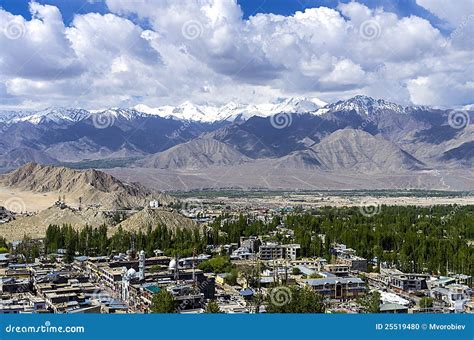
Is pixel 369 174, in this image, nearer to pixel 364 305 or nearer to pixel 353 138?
pixel 353 138

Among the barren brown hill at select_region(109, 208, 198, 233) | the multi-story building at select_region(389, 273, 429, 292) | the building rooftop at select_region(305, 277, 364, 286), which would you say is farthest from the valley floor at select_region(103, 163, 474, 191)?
the building rooftop at select_region(305, 277, 364, 286)

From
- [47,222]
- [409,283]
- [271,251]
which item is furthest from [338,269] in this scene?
[47,222]

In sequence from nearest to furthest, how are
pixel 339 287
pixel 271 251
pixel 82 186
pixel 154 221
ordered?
pixel 339 287 < pixel 271 251 < pixel 154 221 < pixel 82 186

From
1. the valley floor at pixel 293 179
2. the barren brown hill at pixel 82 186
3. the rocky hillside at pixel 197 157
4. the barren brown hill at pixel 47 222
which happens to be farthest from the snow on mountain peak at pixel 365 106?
the barren brown hill at pixel 47 222

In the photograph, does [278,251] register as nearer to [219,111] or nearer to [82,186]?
[82,186]

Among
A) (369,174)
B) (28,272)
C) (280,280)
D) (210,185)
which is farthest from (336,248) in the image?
(369,174)

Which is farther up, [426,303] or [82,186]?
[82,186]

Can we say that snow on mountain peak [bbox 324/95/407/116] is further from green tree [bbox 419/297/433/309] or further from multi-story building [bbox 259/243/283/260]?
green tree [bbox 419/297/433/309]
